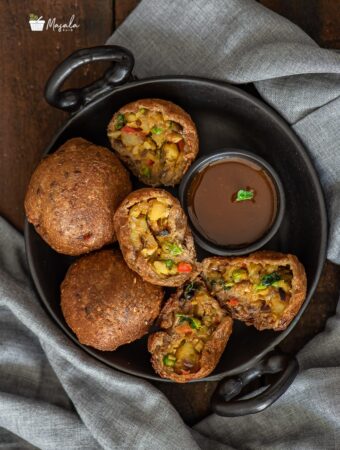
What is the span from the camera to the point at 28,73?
3.35 metres

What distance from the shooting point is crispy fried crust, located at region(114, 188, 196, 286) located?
2736 mm

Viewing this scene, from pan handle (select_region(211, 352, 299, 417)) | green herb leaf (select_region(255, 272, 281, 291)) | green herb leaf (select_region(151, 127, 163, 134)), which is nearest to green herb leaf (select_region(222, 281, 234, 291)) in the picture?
green herb leaf (select_region(255, 272, 281, 291))

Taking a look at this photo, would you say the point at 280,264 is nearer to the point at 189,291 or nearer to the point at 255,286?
the point at 255,286

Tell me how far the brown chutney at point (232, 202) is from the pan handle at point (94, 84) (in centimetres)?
60

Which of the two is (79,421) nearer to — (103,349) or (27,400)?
(27,400)

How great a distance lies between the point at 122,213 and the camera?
2750 millimetres

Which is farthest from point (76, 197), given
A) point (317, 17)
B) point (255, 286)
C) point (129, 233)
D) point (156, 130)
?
point (317, 17)

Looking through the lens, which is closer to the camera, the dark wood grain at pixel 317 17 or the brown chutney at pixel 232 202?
the brown chutney at pixel 232 202

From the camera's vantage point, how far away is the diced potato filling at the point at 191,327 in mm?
2963

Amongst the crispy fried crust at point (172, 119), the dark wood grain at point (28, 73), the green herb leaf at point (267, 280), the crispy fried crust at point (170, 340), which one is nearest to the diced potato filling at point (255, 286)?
the green herb leaf at point (267, 280)

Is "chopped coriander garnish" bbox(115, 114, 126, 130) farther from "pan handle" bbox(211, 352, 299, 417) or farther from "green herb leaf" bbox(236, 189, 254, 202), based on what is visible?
"pan handle" bbox(211, 352, 299, 417)

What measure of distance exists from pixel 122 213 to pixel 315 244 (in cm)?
97

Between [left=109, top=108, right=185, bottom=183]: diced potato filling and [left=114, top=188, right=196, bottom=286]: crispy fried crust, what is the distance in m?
0.26

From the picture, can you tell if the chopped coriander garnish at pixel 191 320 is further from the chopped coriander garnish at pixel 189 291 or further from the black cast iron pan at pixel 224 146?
the black cast iron pan at pixel 224 146
